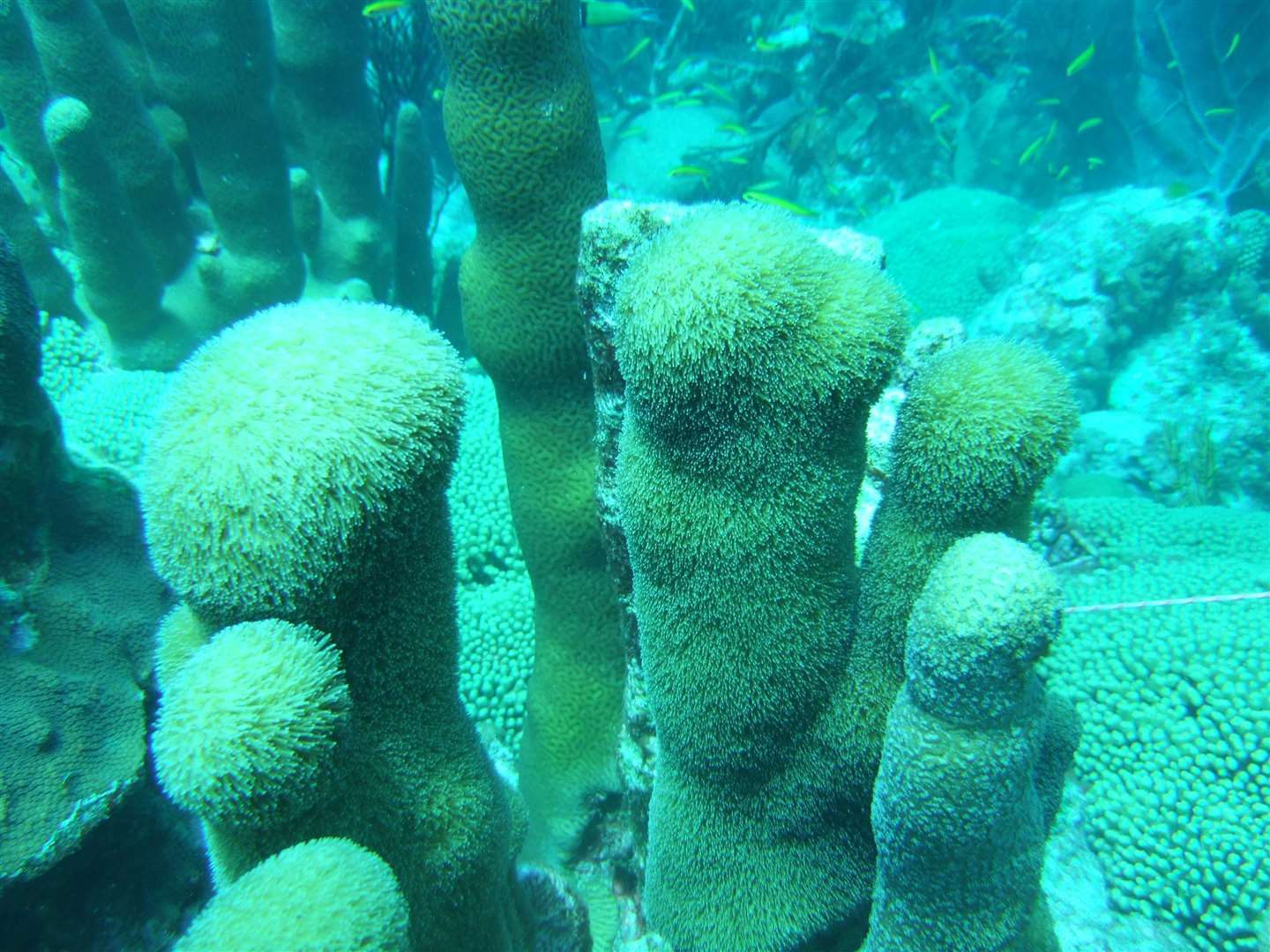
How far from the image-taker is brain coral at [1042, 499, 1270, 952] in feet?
10.3

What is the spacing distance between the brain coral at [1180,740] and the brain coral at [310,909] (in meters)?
3.50

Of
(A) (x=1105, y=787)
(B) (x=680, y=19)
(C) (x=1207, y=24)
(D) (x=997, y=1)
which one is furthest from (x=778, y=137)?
(A) (x=1105, y=787)

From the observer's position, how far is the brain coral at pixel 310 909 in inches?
39.2

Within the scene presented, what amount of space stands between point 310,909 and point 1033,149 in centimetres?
1404

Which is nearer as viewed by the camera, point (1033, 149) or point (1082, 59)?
point (1082, 59)

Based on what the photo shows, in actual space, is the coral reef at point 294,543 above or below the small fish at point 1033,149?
above

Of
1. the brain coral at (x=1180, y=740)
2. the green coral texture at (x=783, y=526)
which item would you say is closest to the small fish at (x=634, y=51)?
the brain coral at (x=1180, y=740)

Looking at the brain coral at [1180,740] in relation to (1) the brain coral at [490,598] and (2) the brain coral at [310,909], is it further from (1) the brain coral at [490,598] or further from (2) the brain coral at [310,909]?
(2) the brain coral at [310,909]

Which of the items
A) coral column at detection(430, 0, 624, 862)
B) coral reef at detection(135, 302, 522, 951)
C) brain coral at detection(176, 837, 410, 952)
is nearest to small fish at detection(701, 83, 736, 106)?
coral column at detection(430, 0, 624, 862)

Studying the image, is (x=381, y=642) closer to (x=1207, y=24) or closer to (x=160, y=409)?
(x=160, y=409)

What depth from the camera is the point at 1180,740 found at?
11.5 ft

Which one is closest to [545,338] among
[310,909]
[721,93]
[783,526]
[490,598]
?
[783,526]

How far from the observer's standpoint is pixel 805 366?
1.25 metres

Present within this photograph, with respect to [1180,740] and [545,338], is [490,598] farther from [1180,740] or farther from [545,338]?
[1180,740]
